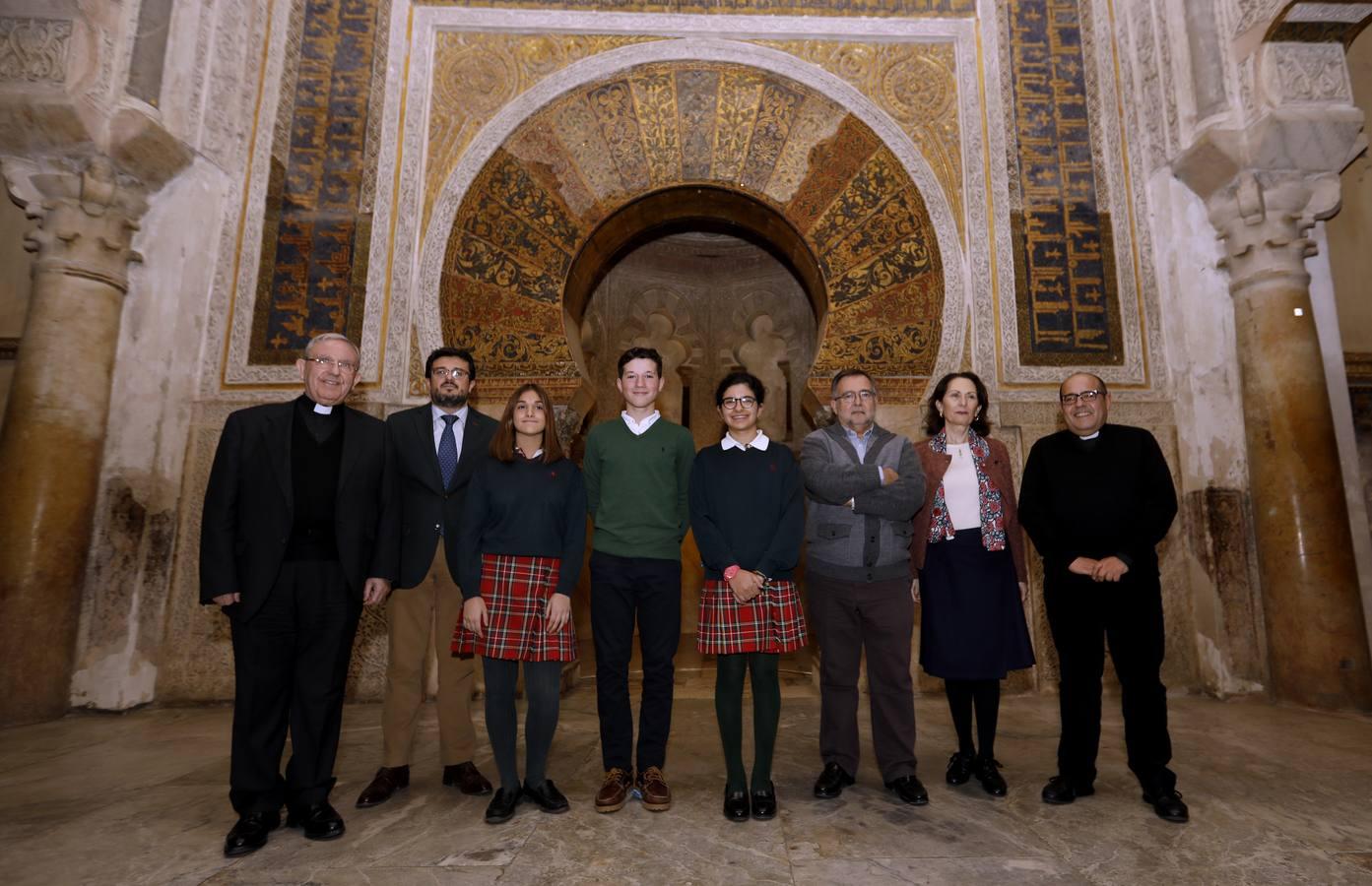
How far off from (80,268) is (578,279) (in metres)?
3.06

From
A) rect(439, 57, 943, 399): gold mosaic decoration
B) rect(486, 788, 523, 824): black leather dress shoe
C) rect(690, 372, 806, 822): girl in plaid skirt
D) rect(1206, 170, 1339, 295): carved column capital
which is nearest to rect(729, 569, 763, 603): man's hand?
rect(690, 372, 806, 822): girl in plaid skirt

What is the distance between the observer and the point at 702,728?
3852 millimetres

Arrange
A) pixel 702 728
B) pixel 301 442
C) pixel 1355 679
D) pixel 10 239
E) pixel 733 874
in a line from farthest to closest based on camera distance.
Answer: pixel 10 239
pixel 1355 679
pixel 702 728
pixel 301 442
pixel 733 874

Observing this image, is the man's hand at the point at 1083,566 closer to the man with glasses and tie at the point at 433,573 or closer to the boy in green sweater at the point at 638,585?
the boy in green sweater at the point at 638,585

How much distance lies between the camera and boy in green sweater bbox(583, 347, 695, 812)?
2719 millimetres

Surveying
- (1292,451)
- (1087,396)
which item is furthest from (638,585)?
(1292,451)

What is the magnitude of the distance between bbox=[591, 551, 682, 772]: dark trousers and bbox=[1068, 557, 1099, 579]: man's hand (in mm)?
1483

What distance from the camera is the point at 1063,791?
107 inches

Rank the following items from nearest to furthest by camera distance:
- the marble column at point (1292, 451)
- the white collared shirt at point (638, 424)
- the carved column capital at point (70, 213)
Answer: the white collared shirt at point (638, 424), the marble column at point (1292, 451), the carved column capital at point (70, 213)

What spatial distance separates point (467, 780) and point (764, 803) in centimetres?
117

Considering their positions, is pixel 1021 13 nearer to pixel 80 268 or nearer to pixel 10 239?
pixel 80 268

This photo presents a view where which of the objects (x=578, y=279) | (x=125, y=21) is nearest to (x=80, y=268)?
(x=125, y=21)

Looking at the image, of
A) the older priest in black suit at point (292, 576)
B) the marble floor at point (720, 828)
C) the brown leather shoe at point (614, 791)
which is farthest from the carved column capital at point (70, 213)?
the brown leather shoe at point (614, 791)

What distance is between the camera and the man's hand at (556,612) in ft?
8.80
